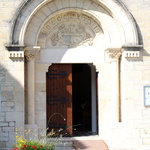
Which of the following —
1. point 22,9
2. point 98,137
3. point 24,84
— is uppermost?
point 22,9

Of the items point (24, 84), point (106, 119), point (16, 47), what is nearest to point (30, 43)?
point (16, 47)

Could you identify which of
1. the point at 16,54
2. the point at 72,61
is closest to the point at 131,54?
the point at 72,61

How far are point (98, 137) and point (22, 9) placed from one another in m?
4.14

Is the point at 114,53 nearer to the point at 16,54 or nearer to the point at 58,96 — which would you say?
the point at 58,96

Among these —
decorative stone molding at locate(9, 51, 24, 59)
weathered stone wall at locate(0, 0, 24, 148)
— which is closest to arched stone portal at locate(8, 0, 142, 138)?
decorative stone molding at locate(9, 51, 24, 59)

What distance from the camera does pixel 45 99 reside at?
959cm

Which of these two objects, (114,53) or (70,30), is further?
(70,30)

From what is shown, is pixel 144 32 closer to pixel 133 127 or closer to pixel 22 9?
pixel 133 127

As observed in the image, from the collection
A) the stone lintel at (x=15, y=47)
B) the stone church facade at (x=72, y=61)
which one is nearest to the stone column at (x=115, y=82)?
the stone church facade at (x=72, y=61)

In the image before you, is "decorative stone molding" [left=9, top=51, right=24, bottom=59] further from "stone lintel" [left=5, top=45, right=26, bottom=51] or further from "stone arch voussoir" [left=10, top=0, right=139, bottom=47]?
"stone arch voussoir" [left=10, top=0, right=139, bottom=47]

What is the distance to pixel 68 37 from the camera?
983 centimetres

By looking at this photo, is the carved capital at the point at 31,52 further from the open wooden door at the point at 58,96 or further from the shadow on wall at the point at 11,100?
the open wooden door at the point at 58,96

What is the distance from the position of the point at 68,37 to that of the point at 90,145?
3006mm

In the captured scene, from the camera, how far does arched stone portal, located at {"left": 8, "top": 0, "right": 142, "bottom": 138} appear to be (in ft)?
30.4
